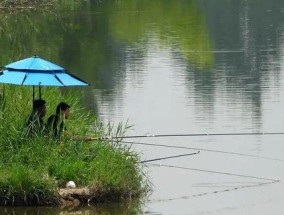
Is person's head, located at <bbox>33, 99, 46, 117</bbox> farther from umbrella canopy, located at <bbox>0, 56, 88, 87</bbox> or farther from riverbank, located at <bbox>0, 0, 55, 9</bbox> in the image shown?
riverbank, located at <bbox>0, 0, 55, 9</bbox>

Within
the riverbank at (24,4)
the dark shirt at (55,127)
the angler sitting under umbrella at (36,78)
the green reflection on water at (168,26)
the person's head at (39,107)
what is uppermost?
the angler sitting under umbrella at (36,78)

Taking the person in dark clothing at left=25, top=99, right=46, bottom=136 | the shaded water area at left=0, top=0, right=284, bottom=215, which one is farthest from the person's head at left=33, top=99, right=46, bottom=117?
the shaded water area at left=0, top=0, right=284, bottom=215

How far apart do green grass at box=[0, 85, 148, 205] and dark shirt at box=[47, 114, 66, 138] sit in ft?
0.36

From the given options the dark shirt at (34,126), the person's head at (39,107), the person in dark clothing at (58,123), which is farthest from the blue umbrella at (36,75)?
the dark shirt at (34,126)

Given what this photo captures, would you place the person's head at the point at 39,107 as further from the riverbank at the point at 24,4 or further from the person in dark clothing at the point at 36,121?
the riverbank at the point at 24,4

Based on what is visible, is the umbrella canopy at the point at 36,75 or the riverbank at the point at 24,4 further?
the riverbank at the point at 24,4

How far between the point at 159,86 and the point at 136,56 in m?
7.52

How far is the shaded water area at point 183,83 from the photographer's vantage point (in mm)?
15664

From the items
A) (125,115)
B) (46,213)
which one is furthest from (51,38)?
(46,213)

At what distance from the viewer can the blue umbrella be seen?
576 inches

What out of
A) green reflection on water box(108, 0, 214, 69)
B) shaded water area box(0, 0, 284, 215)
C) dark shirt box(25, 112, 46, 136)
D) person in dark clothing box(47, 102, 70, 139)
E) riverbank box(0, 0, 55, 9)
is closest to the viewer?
dark shirt box(25, 112, 46, 136)

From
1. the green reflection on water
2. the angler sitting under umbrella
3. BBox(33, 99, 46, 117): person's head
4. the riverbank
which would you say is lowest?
the green reflection on water

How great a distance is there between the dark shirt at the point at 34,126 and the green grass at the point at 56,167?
9cm

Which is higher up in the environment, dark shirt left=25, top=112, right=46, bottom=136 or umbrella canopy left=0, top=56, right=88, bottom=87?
umbrella canopy left=0, top=56, right=88, bottom=87
